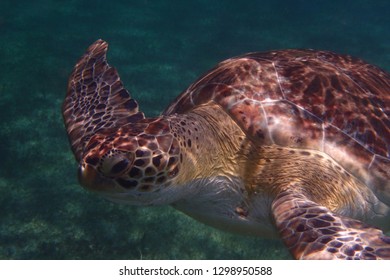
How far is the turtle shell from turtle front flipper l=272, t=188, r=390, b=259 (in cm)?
61

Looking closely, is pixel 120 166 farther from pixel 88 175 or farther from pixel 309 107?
pixel 309 107

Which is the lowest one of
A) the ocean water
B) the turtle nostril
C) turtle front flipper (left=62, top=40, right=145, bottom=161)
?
the ocean water

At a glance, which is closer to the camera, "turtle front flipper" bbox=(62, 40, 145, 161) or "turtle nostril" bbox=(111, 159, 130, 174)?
"turtle nostril" bbox=(111, 159, 130, 174)

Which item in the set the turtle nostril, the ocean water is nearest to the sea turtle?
the turtle nostril

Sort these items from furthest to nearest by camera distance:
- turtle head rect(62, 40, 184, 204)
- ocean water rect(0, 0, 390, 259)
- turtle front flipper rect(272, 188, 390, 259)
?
1. ocean water rect(0, 0, 390, 259)
2. turtle head rect(62, 40, 184, 204)
3. turtle front flipper rect(272, 188, 390, 259)

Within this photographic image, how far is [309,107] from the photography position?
10.3 feet

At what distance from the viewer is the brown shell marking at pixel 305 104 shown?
3002 millimetres

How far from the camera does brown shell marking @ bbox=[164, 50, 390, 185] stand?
3.00m

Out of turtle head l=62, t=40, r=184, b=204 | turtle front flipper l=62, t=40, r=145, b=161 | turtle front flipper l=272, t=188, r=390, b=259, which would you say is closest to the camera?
turtle front flipper l=272, t=188, r=390, b=259

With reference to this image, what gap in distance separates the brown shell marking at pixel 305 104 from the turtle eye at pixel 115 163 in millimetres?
1158

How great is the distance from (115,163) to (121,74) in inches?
275

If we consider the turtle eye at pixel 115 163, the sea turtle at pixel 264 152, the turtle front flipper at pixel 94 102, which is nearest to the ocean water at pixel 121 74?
the sea turtle at pixel 264 152

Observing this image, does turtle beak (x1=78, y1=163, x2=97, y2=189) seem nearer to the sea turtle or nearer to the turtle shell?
the sea turtle
